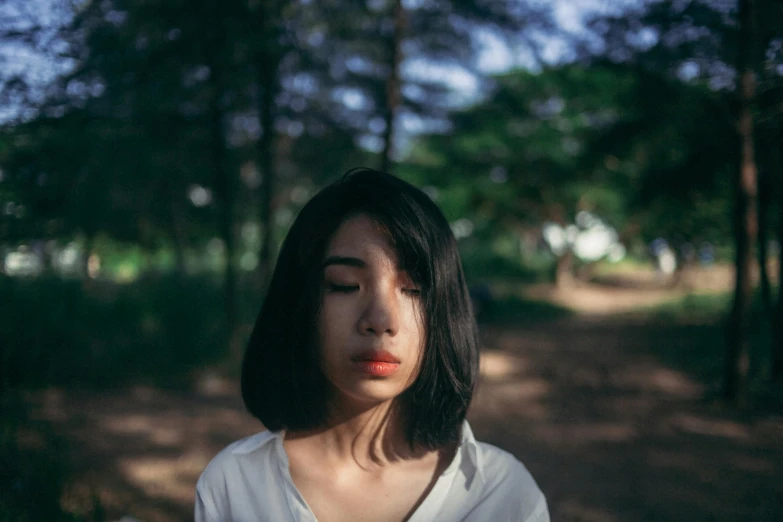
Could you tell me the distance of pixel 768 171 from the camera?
721cm

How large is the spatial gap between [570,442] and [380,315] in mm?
4800

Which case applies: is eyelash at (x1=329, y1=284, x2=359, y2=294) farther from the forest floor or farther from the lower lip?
the forest floor

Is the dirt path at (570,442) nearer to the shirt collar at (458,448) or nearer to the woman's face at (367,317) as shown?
the shirt collar at (458,448)

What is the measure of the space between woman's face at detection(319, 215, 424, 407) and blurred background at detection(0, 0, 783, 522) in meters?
0.73

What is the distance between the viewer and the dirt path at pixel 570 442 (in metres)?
3.75

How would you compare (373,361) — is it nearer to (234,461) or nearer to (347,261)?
(347,261)

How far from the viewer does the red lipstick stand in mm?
1033

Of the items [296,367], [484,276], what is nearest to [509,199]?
[484,276]

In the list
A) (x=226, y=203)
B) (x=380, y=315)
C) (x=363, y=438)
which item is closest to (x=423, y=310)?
(x=380, y=315)

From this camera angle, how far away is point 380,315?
103cm

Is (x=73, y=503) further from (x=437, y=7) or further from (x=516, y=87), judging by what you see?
(x=516, y=87)

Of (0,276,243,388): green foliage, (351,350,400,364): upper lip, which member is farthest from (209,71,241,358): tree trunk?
(351,350,400,364): upper lip

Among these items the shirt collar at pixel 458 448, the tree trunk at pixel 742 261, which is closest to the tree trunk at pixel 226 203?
the shirt collar at pixel 458 448

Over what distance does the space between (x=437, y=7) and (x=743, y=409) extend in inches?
209
